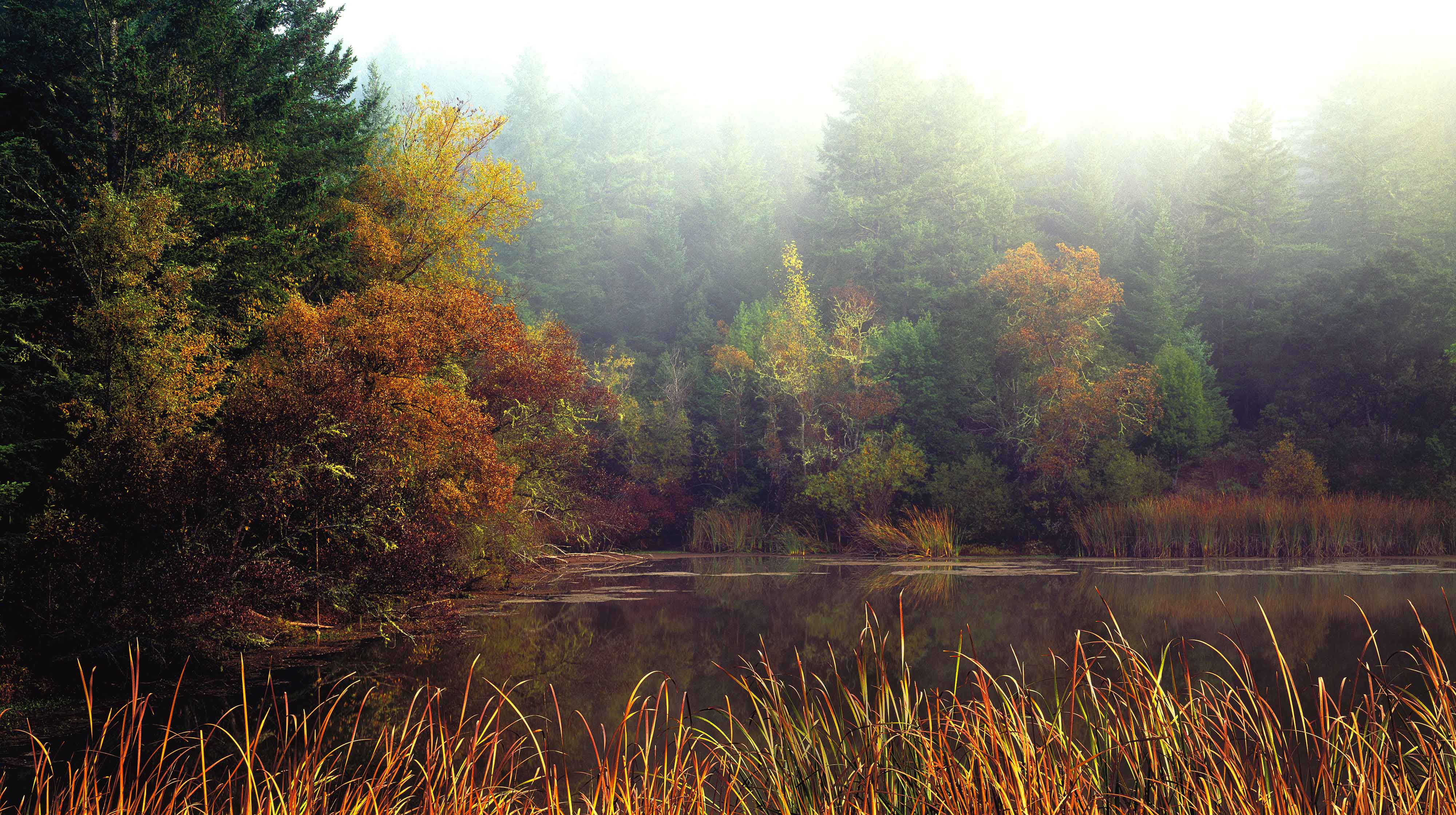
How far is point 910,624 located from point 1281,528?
15.4m

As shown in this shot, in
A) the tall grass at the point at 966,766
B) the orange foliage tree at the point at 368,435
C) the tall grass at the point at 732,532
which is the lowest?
the tall grass at the point at 732,532

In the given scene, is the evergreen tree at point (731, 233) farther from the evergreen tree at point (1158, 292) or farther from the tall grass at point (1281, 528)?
the tall grass at point (1281, 528)

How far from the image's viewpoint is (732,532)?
35.8 metres

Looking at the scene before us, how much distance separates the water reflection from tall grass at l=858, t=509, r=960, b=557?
6.53 metres

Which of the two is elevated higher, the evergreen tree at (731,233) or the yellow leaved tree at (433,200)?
the evergreen tree at (731,233)

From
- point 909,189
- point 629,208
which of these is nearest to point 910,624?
point 909,189

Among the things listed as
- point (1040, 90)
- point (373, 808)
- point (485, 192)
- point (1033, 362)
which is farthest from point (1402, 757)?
point (1040, 90)

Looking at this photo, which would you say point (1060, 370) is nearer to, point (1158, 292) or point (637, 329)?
point (1158, 292)

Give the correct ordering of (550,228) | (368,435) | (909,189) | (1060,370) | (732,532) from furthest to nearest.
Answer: (550,228) → (909,189) → (732,532) → (1060,370) → (368,435)

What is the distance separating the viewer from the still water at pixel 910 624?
35.4 feet

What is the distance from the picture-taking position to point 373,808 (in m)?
3.88

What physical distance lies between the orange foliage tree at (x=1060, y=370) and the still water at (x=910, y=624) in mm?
8144

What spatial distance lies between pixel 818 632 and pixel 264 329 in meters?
10.6


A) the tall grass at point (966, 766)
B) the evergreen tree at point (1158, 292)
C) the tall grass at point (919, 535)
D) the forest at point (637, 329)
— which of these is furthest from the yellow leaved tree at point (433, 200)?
the evergreen tree at point (1158, 292)
